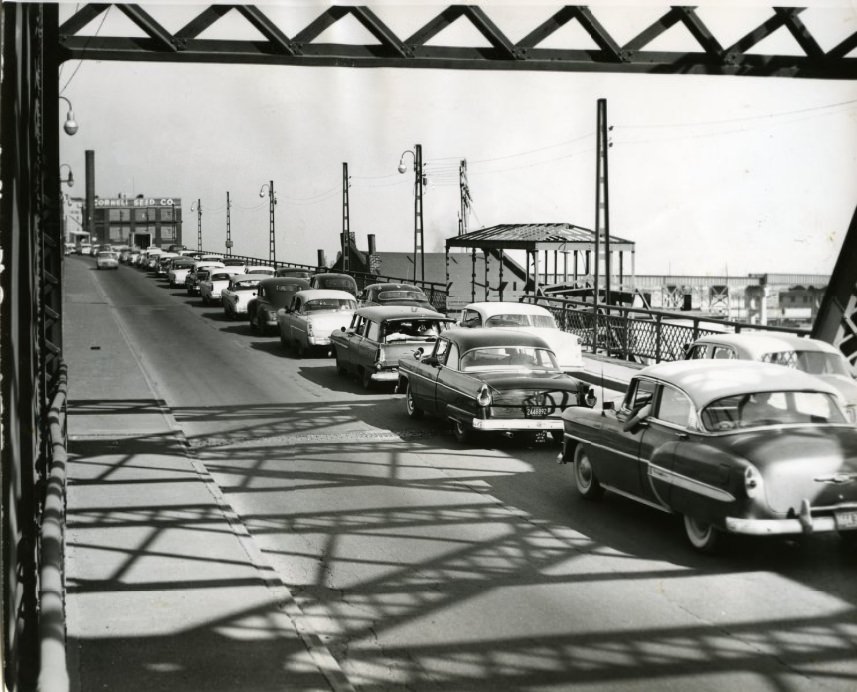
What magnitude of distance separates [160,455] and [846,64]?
8.83 meters

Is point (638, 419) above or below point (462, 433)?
above

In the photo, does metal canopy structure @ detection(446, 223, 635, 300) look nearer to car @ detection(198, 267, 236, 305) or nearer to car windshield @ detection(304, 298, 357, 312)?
car @ detection(198, 267, 236, 305)

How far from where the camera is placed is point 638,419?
9.40 meters

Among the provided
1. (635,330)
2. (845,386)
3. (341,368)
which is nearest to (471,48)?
(845,386)

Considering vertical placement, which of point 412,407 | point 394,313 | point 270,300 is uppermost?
point 270,300

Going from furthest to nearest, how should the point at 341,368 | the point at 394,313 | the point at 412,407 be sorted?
the point at 341,368, the point at 394,313, the point at 412,407

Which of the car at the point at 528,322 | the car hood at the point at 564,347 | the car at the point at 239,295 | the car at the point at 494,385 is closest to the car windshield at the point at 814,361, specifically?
the car at the point at 494,385

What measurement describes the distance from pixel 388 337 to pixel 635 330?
7.19 metres

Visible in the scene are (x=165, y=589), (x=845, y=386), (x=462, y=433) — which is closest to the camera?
(x=165, y=589)

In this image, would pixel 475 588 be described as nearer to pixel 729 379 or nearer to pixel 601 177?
pixel 729 379

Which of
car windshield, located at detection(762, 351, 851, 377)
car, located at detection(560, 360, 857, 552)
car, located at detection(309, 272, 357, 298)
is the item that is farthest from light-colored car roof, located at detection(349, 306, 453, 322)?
car, located at detection(309, 272, 357, 298)

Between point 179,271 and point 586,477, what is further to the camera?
point 179,271

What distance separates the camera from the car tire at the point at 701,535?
8305mm

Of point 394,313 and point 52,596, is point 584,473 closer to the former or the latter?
point 52,596
